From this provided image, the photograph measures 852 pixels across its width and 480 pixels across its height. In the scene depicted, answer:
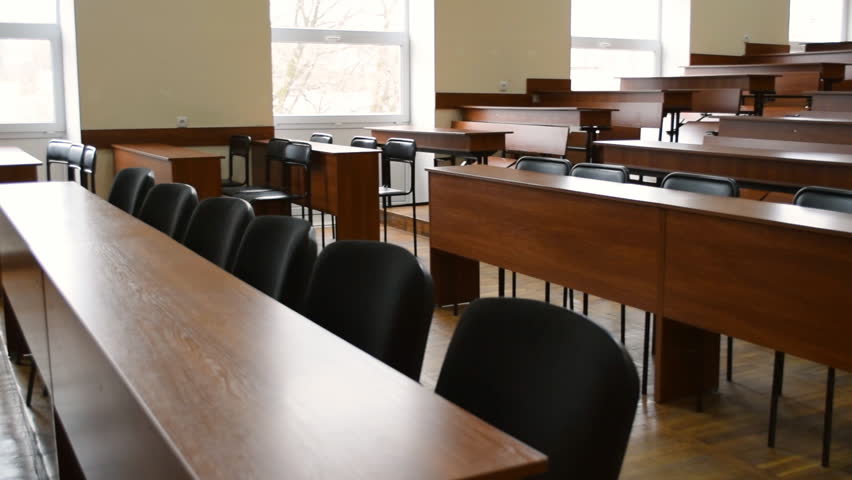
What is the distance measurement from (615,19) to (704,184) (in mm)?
6694

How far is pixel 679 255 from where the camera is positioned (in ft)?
10.1

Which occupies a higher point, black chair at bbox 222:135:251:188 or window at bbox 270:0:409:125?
window at bbox 270:0:409:125

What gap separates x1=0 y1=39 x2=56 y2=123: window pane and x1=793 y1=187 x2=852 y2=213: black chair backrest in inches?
234

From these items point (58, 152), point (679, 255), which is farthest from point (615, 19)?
point (679, 255)

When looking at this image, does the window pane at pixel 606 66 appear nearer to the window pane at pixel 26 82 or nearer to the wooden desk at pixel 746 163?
the wooden desk at pixel 746 163

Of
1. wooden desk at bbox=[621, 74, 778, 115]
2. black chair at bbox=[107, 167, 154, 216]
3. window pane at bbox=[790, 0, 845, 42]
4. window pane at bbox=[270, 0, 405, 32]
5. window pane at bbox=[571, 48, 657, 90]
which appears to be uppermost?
window pane at bbox=[790, 0, 845, 42]

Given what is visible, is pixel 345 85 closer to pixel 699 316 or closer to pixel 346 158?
pixel 346 158

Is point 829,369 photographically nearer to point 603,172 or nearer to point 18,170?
point 603,172

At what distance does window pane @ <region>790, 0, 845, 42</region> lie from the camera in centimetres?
1136

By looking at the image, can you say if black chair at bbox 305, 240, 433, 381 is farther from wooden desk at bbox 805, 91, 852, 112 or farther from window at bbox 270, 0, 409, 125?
window at bbox 270, 0, 409, 125

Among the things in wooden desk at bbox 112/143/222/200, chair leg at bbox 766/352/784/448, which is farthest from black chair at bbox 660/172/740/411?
wooden desk at bbox 112/143/222/200

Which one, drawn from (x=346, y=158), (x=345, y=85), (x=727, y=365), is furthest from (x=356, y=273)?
(x=345, y=85)

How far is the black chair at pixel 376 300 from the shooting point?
1939 mm

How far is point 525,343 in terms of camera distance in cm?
148
